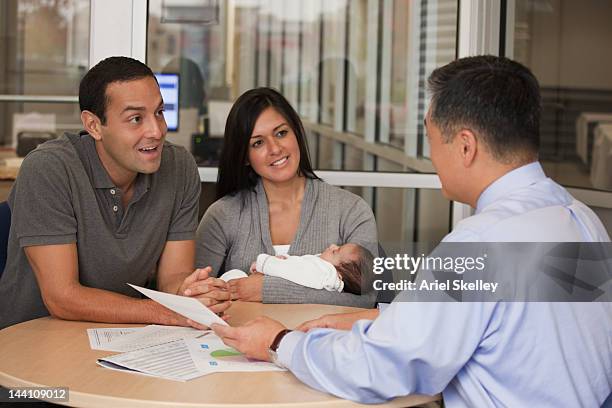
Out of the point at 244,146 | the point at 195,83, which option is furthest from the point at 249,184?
the point at 195,83

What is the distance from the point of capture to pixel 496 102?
1807 millimetres

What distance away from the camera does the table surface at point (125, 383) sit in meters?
1.79

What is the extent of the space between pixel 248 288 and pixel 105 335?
2.25 ft

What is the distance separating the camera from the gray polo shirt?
262 cm

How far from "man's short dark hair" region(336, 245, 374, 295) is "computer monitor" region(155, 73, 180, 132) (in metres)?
2.19

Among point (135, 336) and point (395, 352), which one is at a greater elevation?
point (395, 352)

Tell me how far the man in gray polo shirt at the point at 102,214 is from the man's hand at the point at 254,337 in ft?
1.56

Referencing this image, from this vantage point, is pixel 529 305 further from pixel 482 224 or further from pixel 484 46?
pixel 484 46

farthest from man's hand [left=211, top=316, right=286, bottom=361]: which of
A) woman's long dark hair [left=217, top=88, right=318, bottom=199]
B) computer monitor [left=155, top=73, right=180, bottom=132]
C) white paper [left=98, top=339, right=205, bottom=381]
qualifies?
computer monitor [left=155, top=73, right=180, bottom=132]

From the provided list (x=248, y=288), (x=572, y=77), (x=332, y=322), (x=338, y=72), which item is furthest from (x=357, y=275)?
(x=338, y=72)

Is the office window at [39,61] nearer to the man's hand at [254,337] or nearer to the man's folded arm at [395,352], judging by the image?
the man's hand at [254,337]

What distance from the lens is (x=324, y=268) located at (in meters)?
2.94

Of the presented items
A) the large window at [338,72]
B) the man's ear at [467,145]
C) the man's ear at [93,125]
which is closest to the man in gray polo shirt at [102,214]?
the man's ear at [93,125]

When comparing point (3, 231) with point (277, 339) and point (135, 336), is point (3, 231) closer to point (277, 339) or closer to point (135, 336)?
point (135, 336)
